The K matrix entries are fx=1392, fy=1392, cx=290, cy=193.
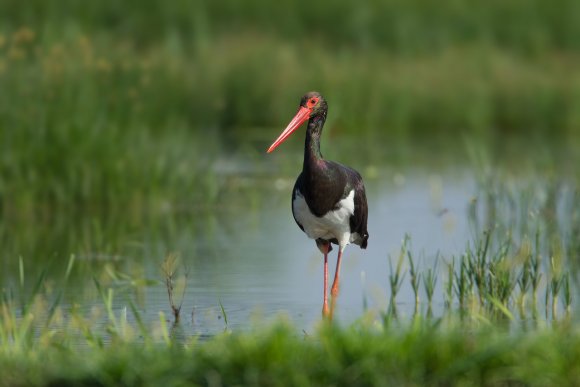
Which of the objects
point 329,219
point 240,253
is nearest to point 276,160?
point 240,253

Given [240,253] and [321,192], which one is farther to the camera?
[240,253]

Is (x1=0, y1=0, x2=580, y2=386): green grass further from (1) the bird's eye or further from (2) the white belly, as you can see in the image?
(1) the bird's eye

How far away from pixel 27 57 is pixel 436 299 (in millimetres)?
5471

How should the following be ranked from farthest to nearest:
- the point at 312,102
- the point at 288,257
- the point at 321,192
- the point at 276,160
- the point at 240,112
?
the point at 240,112, the point at 276,160, the point at 288,257, the point at 312,102, the point at 321,192

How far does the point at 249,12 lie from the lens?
23.6 metres

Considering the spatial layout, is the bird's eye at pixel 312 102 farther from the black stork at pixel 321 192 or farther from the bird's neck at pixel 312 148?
the bird's neck at pixel 312 148

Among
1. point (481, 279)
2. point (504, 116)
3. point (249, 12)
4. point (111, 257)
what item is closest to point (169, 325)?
point (481, 279)

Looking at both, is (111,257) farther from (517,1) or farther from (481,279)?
(517,1)

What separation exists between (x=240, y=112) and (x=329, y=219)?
474 inches

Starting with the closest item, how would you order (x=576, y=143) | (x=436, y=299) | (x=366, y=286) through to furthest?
1. (x=436, y=299)
2. (x=366, y=286)
3. (x=576, y=143)

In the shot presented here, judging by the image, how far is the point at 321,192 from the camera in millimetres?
8047

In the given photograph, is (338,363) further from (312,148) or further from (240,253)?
(240,253)

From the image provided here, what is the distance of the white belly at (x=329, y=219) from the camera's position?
26.6ft

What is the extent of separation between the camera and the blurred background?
447 inches
